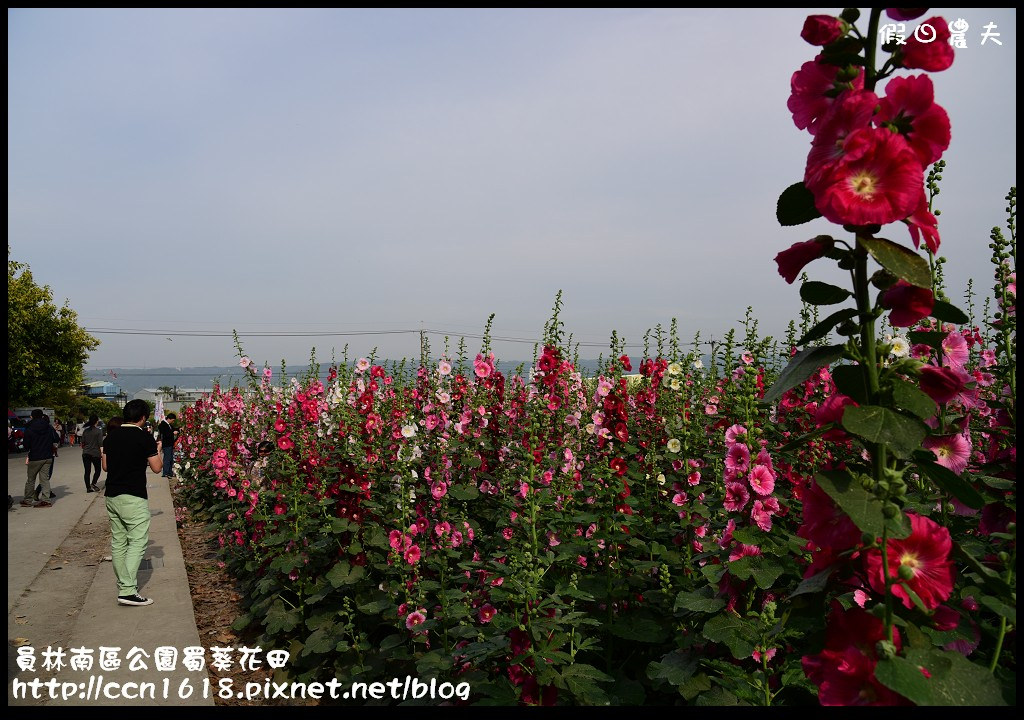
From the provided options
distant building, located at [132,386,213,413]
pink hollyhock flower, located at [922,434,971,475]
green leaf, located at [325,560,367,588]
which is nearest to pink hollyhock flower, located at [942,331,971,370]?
pink hollyhock flower, located at [922,434,971,475]

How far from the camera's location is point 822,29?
1083 mm

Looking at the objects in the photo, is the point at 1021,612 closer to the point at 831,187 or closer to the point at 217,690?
the point at 831,187

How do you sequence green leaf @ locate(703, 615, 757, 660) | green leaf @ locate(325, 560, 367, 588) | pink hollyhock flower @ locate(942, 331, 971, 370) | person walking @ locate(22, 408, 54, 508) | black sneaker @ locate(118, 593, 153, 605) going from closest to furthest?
pink hollyhock flower @ locate(942, 331, 971, 370) → green leaf @ locate(703, 615, 757, 660) → green leaf @ locate(325, 560, 367, 588) → black sneaker @ locate(118, 593, 153, 605) → person walking @ locate(22, 408, 54, 508)

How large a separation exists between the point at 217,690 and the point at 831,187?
15.9 ft

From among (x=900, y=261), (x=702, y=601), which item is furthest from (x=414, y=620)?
(x=900, y=261)

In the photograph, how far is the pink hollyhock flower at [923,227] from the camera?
3.66 feet

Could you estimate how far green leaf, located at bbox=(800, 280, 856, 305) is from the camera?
45.5 inches

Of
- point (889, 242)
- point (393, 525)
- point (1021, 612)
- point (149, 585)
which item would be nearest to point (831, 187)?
point (889, 242)

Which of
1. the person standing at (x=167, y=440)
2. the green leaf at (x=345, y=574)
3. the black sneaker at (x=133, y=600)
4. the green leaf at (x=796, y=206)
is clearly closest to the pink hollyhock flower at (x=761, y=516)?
the green leaf at (x=796, y=206)

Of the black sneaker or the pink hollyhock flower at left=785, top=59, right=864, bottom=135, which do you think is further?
the black sneaker

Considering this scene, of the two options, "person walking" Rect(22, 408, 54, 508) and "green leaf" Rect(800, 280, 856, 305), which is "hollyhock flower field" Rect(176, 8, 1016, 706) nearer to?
"green leaf" Rect(800, 280, 856, 305)

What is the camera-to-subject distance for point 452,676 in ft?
10.5

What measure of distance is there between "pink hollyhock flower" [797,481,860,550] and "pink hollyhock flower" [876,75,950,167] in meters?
0.61

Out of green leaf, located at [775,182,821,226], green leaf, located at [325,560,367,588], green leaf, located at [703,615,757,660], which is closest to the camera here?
green leaf, located at [775,182,821,226]
